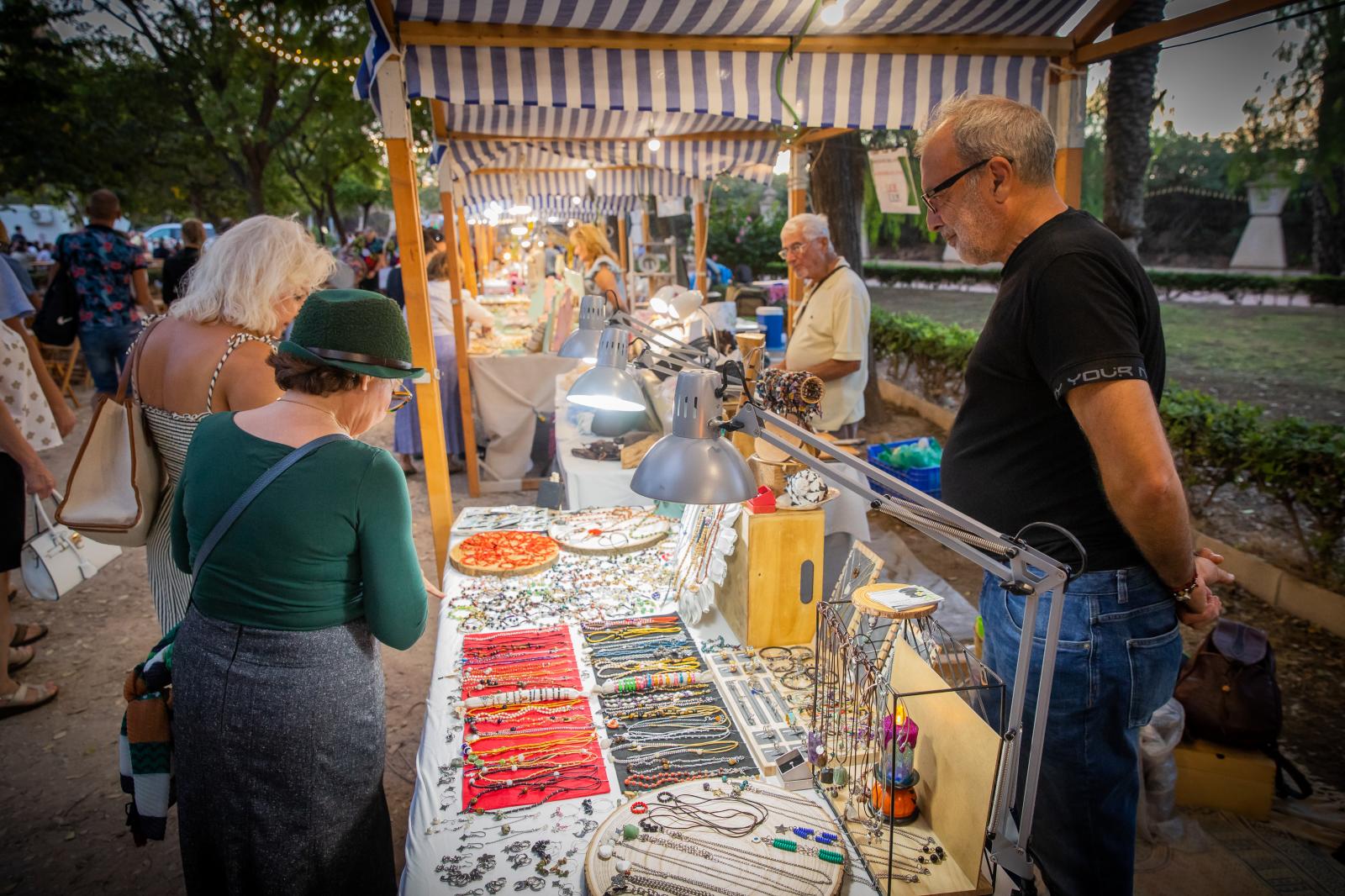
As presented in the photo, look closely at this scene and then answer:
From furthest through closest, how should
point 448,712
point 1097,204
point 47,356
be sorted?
point 1097,204 → point 47,356 → point 448,712

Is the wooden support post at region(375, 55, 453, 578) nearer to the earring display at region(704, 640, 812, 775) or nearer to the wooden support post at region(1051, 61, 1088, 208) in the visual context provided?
the earring display at region(704, 640, 812, 775)

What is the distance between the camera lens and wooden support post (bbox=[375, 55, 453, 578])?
3355mm

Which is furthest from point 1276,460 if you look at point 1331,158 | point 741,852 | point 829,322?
point 1331,158

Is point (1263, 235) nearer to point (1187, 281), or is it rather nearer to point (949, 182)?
point (1187, 281)

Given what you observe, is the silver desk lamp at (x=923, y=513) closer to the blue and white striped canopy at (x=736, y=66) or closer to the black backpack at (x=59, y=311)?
the blue and white striped canopy at (x=736, y=66)

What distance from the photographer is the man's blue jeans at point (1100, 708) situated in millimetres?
1551

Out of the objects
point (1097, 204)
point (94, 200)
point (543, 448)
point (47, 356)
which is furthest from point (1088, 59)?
point (1097, 204)

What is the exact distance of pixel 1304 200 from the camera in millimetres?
13289

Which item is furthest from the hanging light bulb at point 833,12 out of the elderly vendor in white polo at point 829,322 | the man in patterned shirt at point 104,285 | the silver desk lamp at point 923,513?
the man in patterned shirt at point 104,285

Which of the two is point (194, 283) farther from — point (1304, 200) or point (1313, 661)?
point (1304, 200)

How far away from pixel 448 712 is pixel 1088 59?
154 inches

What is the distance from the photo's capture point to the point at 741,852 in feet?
5.08

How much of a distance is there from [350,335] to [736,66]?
9.54 ft

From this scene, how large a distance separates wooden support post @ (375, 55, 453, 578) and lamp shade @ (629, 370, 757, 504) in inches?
80.3
